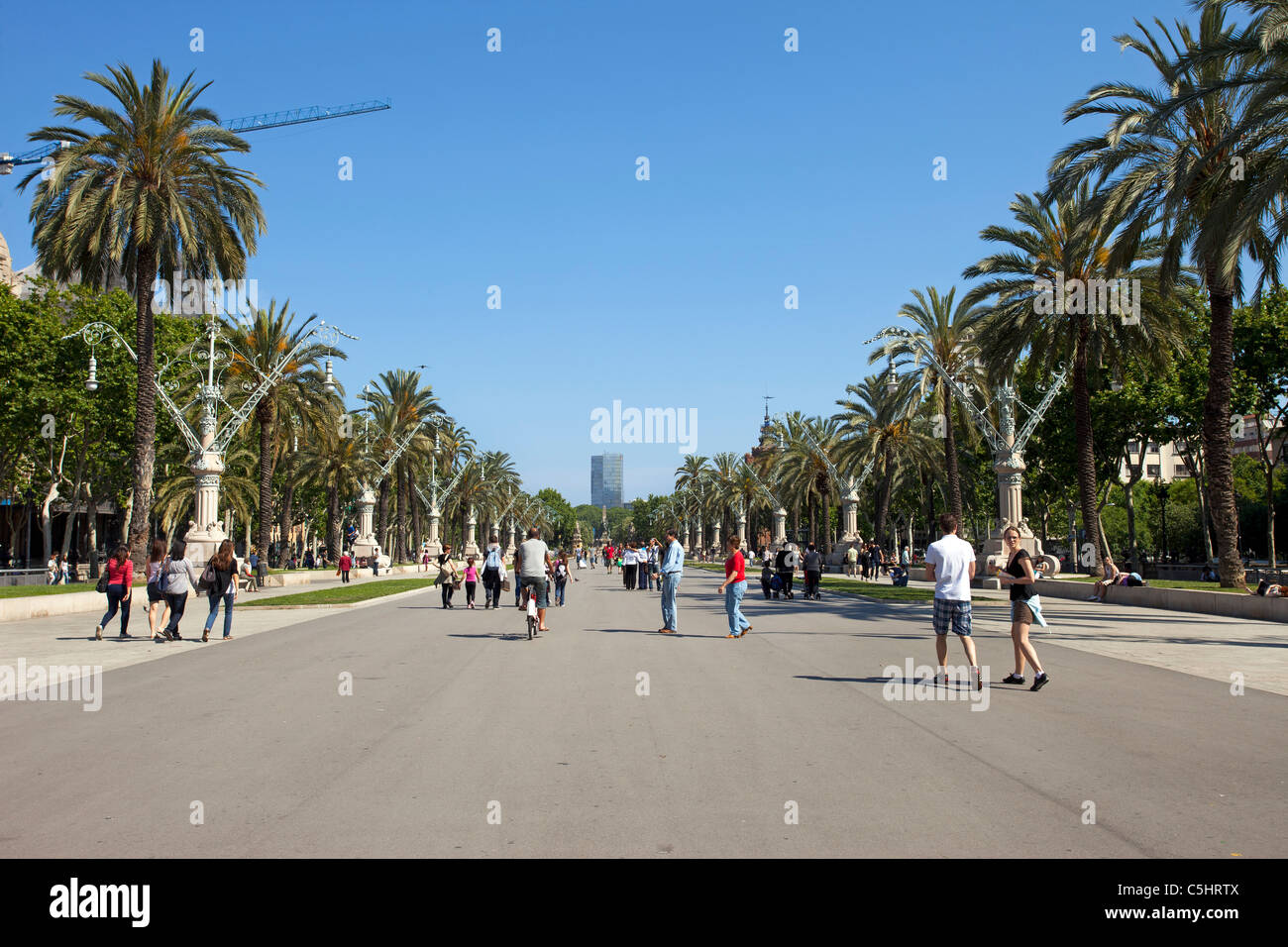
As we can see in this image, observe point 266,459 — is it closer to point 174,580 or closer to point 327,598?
point 327,598

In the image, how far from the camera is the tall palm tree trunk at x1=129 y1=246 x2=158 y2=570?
2788cm

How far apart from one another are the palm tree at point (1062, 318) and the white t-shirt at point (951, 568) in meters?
21.2

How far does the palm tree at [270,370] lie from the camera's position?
126 ft

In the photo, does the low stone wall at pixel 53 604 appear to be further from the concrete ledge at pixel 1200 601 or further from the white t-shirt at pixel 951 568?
the concrete ledge at pixel 1200 601

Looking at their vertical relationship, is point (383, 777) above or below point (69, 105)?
below

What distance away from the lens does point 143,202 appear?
26.8m

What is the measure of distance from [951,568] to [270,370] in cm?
3467

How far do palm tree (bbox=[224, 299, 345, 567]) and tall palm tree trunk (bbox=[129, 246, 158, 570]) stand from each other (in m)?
9.68

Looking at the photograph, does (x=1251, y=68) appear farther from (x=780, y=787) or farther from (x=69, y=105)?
(x=69, y=105)

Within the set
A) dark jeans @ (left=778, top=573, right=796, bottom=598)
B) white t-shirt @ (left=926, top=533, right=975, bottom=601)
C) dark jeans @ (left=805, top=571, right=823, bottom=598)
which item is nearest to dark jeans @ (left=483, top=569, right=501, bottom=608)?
dark jeans @ (left=778, top=573, right=796, bottom=598)

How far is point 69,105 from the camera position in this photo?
26500 mm

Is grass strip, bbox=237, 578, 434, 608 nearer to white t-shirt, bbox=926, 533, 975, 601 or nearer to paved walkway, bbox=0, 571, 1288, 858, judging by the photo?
paved walkway, bbox=0, 571, 1288, 858
